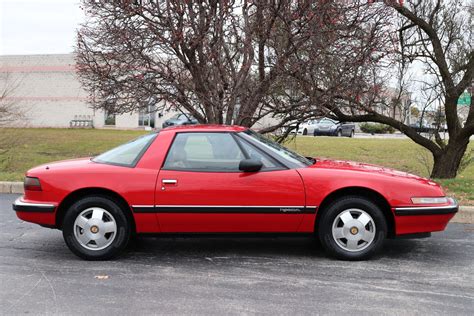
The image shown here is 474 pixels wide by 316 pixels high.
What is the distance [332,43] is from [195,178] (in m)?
3.91

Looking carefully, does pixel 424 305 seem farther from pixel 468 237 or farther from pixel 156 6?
pixel 156 6

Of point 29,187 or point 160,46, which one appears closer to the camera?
point 29,187

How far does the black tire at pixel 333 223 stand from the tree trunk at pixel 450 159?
7714 millimetres

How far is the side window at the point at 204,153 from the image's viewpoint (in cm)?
502

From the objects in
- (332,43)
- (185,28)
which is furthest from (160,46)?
(332,43)

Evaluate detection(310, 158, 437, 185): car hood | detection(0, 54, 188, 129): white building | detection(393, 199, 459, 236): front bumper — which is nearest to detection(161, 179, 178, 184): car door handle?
detection(310, 158, 437, 185): car hood

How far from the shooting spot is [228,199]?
4879mm

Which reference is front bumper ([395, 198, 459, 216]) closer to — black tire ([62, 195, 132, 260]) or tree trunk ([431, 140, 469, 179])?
black tire ([62, 195, 132, 260])

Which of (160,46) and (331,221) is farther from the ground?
(160,46)

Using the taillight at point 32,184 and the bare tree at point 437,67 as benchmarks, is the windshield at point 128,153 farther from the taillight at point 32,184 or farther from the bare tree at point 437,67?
the bare tree at point 437,67

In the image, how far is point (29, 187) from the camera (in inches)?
201

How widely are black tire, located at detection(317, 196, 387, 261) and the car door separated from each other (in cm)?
27

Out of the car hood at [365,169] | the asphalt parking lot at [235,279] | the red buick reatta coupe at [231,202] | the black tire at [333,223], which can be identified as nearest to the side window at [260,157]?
the red buick reatta coupe at [231,202]

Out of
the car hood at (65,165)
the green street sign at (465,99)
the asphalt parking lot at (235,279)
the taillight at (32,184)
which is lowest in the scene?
the asphalt parking lot at (235,279)
